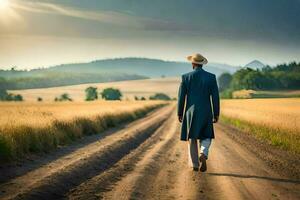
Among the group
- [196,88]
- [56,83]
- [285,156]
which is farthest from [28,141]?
[56,83]

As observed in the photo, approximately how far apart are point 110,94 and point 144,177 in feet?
515

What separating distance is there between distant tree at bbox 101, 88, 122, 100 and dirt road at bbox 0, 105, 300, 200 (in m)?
151

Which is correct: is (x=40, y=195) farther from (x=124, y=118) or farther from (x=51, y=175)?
(x=124, y=118)

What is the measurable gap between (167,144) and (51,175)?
8.82 meters

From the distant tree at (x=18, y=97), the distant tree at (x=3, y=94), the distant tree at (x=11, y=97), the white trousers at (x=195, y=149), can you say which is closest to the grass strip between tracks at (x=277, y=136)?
the white trousers at (x=195, y=149)

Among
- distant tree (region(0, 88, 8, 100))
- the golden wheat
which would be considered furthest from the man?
distant tree (region(0, 88, 8, 100))

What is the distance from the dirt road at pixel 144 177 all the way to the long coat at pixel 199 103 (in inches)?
36.8

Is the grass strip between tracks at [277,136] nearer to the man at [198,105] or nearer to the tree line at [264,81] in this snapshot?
the man at [198,105]

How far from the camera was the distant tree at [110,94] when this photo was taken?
166 meters

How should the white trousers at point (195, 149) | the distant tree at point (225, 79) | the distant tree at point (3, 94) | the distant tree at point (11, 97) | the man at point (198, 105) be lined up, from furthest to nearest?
the distant tree at point (225, 79)
the distant tree at point (3, 94)
the distant tree at point (11, 97)
the man at point (198, 105)
the white trousers at point (195, 149)

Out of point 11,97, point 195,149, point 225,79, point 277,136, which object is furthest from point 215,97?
point 225,79

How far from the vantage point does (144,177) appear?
10.5m

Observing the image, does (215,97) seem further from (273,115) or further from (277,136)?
(273,115)

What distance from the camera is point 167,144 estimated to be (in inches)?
735
